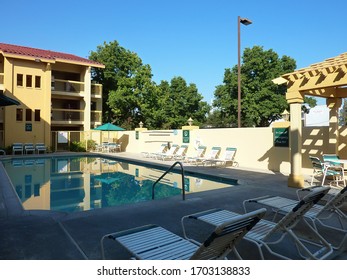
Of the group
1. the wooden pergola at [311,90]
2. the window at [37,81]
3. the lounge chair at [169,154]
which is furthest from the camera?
the window at [37,81]

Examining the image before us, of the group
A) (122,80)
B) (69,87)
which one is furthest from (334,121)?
(122,80)

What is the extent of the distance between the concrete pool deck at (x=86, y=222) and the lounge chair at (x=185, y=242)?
1.43 feet

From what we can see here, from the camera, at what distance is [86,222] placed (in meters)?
4.98

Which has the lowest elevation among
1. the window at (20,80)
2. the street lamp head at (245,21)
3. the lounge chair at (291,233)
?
the lounge chair at (291,233)

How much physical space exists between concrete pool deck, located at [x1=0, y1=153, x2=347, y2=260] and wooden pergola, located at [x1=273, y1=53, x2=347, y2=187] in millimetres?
969

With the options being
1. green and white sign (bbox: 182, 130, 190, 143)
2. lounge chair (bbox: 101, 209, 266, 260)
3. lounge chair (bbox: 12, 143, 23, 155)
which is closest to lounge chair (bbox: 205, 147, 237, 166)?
green and white sign (bbox: 182, 130, 190, 143)

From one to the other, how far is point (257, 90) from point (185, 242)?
108 feet

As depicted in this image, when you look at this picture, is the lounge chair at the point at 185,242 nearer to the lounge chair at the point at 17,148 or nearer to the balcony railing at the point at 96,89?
the lounge chair at the point at 17,148

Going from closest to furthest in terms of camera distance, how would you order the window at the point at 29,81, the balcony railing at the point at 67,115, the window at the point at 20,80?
the window at the point at 20,80
the window at the point at 29,81
the balcony railing at the point at 67,115

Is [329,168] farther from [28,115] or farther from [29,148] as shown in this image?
[28,115]

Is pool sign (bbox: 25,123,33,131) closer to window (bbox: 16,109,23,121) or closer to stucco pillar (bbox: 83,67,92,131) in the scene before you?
window (bbox: 16,109,23,121)

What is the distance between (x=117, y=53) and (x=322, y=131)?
1016 inches

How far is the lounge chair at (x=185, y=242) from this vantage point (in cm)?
246

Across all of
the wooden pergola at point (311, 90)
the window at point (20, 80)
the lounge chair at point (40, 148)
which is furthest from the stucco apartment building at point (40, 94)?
the wooden pergola at point (311, 90)
